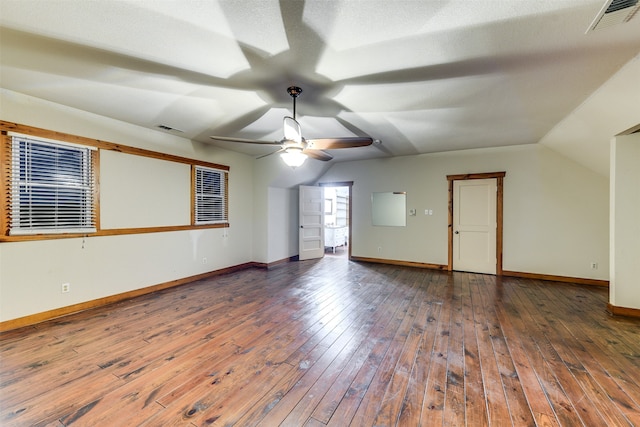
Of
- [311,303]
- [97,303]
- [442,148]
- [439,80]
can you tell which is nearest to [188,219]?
[97,303]

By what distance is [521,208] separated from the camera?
508 cm

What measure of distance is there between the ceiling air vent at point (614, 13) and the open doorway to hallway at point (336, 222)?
564 centimetres

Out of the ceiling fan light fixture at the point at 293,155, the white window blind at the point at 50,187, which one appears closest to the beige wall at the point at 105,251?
the white window blind at the point at 50,187

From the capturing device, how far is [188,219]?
191 inches

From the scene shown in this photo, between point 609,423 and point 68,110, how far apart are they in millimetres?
6017

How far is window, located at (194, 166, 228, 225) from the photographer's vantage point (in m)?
5.04

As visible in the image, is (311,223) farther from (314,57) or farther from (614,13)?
(614,13)

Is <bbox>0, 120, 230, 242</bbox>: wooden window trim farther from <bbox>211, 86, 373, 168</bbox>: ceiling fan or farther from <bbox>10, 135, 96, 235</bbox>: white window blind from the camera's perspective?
<bbox>211, 86, 373, 168</bbox>: ceiling fan

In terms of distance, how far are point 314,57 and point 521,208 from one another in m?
5.13

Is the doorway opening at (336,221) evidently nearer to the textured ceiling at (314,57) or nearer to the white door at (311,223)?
the white door at (311,223)

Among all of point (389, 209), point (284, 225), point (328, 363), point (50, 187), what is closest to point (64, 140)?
point (50, 187)

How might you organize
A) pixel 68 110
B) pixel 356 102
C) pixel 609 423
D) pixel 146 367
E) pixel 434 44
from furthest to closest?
pixel 68 110
pixel 356 102
pixel 146 367
pixel 434 44
pixel 609 423

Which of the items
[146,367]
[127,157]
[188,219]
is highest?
[127,157]

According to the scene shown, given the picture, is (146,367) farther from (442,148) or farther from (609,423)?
(442,148)
